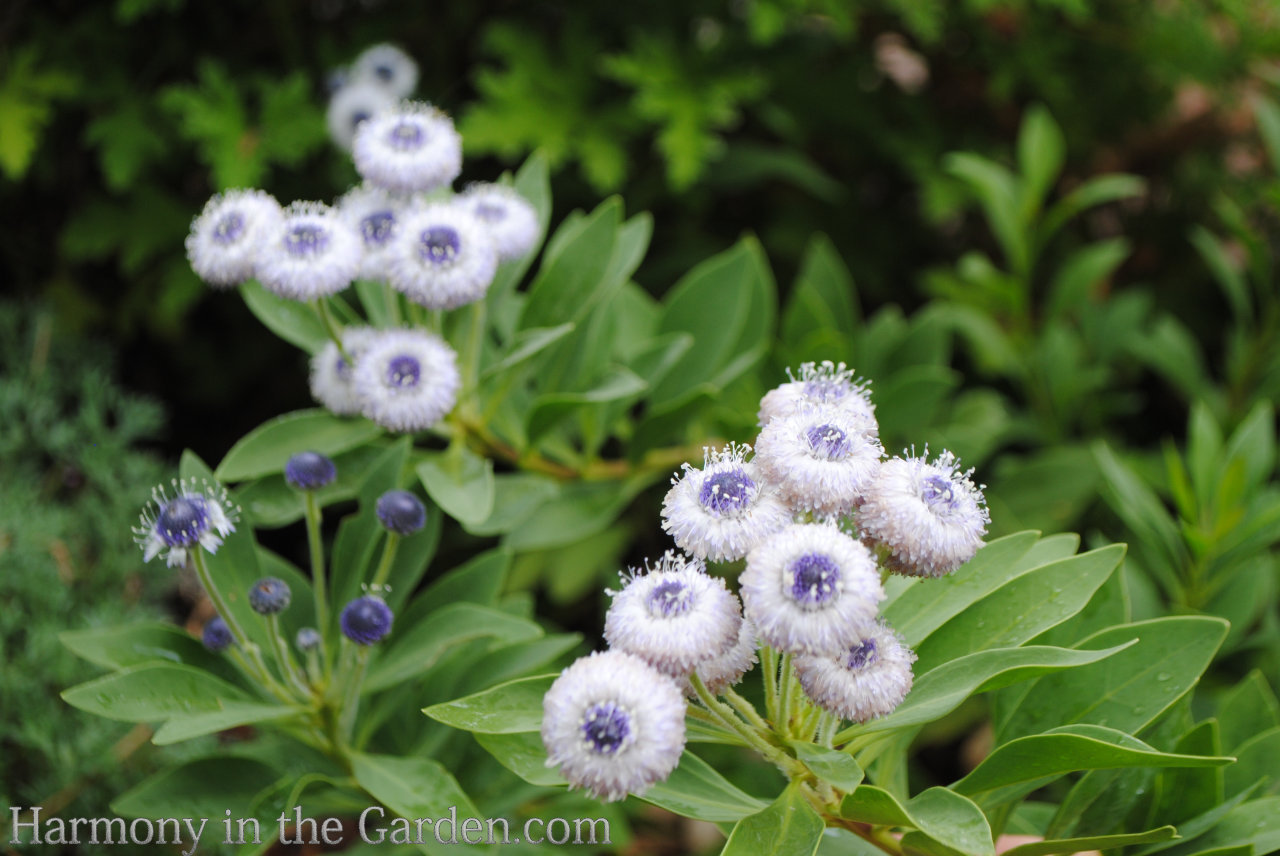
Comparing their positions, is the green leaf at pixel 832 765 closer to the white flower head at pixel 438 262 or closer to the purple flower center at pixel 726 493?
the purple flower center at pixel 726 493

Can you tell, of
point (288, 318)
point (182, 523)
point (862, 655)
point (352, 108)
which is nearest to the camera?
point (862, 655)

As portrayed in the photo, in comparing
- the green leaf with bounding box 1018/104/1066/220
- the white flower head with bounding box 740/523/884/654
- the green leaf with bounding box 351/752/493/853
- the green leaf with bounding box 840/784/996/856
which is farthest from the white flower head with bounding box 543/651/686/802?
the green leaf with bounding box 1018/104/1066/220

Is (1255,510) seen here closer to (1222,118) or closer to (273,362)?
(1222,118)

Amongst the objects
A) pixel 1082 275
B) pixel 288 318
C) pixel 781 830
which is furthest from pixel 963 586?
pixel 1082 275

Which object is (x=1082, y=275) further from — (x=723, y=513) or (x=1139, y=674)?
(x=723, y=513)

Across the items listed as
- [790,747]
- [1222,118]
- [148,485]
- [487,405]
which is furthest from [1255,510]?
[148,485]

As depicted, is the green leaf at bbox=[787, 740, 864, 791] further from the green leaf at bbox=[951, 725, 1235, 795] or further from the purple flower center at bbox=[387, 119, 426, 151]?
the purple flower center at bbox=[387, 119, 426, 151]
